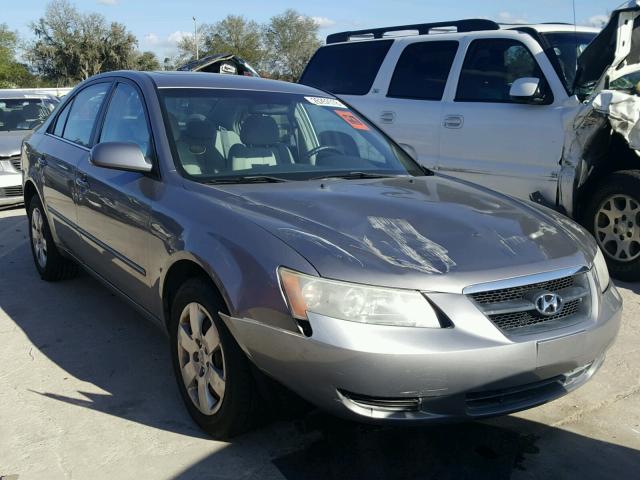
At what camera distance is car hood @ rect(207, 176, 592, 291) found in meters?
2.50

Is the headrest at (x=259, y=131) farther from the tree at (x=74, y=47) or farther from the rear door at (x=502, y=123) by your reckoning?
the tree at (x=74, y=47)

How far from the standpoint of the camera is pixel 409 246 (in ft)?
8.75

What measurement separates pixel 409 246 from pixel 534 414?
1.18 metres

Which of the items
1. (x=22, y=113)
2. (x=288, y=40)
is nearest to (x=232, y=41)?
(x=288, y=40)

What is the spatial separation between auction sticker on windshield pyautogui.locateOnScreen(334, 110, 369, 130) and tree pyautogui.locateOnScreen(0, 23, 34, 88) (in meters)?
55.2

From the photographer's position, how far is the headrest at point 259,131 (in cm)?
375

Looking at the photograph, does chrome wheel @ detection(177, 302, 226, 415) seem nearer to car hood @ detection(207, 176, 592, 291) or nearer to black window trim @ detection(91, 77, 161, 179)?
car hood @ detection(207, 176, 592, 291)

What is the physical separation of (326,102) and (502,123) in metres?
2.12

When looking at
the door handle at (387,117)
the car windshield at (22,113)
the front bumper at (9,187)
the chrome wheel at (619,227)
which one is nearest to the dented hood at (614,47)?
the chrome wheel at (619,227)

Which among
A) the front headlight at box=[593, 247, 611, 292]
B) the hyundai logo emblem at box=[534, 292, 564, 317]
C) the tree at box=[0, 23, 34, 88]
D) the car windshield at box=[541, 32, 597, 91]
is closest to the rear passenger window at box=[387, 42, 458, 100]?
the car windshield at box=[541, 32, 597, 91]

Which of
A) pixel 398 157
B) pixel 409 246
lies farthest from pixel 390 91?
pixel 409 246

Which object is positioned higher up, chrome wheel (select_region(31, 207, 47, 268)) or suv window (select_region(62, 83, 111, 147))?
suv window (select_region(62, 83, 111, 147))

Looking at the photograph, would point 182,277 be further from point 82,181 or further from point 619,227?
point 619,227

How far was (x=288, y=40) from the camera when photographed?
60688 millimetres
